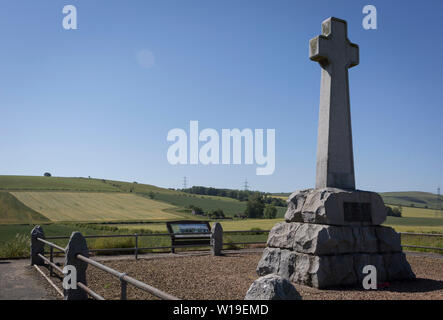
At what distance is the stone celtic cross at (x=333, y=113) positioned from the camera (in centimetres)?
1030

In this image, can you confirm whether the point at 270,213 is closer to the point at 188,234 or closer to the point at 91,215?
A: the point at 91,215

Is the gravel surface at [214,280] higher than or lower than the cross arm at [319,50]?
lower

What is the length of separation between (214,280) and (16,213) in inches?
1484

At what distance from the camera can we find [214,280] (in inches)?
394

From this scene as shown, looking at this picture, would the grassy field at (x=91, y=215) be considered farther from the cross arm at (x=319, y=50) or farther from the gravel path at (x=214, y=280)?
the cross arm at (x=319, y=50)

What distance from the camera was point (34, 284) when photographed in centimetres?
931

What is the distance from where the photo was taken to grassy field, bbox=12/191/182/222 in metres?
42.7

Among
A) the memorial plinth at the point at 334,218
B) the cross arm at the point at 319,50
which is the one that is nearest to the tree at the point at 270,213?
the memorial plinth at the point at 334,218

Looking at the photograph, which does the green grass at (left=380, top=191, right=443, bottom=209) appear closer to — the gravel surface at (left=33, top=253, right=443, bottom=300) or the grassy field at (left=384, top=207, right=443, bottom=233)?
the grassy field at (left=384, top=207, right=443, bottom=233)

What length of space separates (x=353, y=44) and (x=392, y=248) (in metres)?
5.94

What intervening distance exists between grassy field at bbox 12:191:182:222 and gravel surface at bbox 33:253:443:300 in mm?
29986

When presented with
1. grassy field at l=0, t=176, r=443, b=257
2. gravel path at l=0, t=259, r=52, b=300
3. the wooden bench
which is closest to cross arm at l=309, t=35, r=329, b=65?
gravel path at l=0, t=259, r=52, b=300

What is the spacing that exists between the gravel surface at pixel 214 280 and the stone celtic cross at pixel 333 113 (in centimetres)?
296
